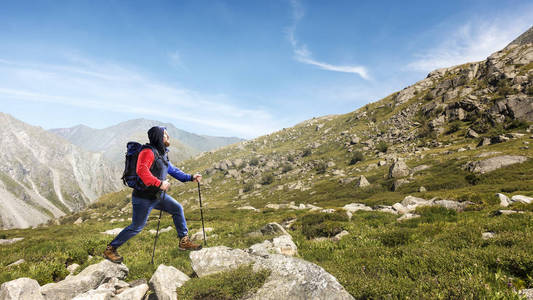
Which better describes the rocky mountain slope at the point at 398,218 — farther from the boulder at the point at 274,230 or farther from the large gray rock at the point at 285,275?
the boulder at the point at 274,230

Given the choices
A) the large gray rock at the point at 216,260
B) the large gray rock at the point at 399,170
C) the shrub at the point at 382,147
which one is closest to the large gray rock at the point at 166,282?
the large gray rock at the point at 216,260

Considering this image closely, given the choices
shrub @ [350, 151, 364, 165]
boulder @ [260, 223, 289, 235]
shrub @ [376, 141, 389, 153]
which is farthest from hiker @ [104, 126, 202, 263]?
shrub @ [376, 141, 389, 153]

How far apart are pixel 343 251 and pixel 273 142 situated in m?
179

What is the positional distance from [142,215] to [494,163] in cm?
4624

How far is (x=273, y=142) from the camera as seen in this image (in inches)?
7347

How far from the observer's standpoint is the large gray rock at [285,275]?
4.70 meters

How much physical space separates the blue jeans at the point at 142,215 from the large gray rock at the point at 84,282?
0.72 m

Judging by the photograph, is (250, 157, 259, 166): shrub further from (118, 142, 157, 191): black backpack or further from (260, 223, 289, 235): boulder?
(118, 142, 157, 191): black backpack

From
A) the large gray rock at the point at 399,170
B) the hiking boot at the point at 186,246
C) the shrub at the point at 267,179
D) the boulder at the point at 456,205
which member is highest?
the hiking boot at the point at 186,246

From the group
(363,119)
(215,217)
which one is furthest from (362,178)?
(363,119)

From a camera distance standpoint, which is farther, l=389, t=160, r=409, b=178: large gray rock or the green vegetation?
l=389, t=160, r=409, b=178: large gray rock

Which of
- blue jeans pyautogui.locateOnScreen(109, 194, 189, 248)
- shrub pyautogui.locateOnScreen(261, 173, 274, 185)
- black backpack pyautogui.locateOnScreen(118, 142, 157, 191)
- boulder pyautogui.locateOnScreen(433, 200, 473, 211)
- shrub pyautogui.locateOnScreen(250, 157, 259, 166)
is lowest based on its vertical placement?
shrub pyautogui.locateOnScreen(261, 173, 274, 185)

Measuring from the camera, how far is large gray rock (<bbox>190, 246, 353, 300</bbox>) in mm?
4703

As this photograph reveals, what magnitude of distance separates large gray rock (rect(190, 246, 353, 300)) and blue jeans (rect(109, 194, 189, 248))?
5.61 feet
